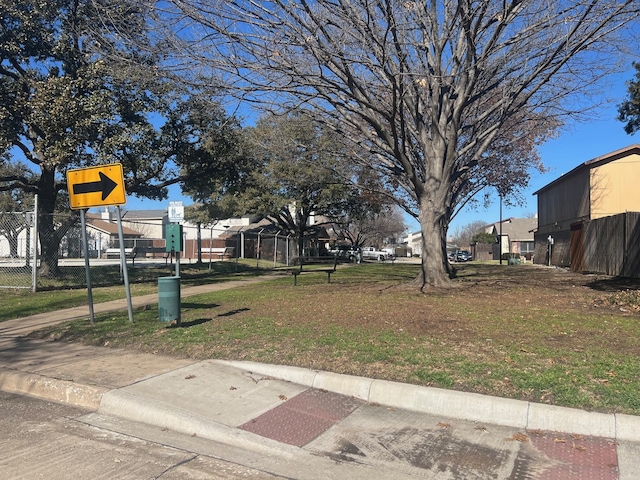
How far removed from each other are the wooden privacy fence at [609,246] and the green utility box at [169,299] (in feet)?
48.7

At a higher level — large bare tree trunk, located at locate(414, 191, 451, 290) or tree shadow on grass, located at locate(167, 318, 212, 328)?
large bare tree trunk, located at locate(414, 191, 451, 290)

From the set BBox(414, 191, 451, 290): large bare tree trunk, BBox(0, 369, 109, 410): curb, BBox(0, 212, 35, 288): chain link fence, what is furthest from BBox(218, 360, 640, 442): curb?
BBox(0, 212, 35, 288): chain link fence

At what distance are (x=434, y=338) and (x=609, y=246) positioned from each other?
50.9 feet

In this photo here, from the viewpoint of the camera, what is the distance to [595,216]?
26.7 metres

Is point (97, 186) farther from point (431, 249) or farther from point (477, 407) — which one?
point (431, 249)

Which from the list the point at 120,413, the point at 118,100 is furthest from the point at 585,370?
the point at 118,100

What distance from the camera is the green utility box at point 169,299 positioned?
8195 millimetres

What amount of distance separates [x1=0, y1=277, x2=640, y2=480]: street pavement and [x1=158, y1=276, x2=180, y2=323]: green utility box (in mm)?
1941

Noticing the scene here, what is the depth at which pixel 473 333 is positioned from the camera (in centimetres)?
746

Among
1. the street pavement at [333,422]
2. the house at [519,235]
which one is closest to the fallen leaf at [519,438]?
the street pavement at [333,422]

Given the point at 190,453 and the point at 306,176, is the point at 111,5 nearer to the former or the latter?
the point at 190,453

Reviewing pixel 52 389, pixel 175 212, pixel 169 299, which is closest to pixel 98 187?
pixel 169 299

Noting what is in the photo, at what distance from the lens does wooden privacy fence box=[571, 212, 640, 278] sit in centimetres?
1689

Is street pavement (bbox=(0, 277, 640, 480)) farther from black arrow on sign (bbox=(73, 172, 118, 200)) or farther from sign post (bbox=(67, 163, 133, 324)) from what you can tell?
black arrow on sign (bbox=(73, 172, 118, 200))
